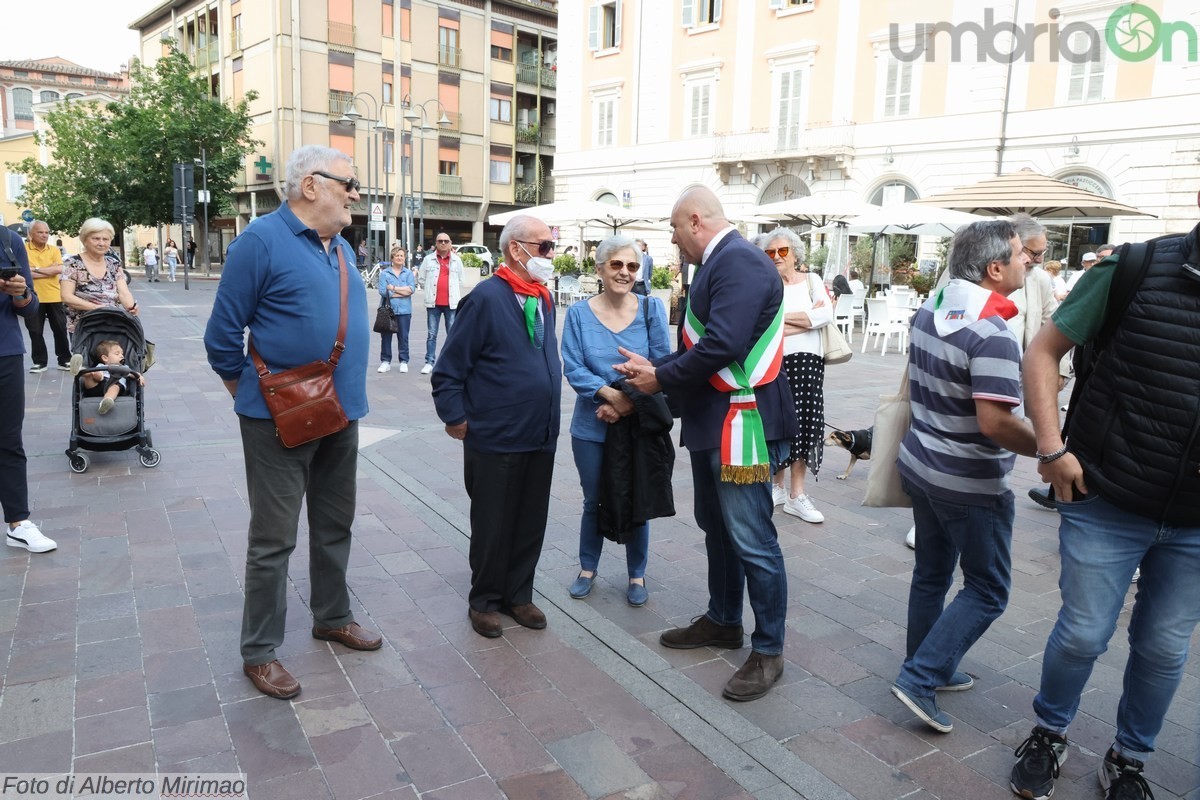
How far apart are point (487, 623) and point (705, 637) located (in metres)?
0.97

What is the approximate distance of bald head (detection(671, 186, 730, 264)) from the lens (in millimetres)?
3375

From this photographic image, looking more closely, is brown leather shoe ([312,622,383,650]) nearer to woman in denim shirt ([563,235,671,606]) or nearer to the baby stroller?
woman in denim shirt ([563,235,671,606])

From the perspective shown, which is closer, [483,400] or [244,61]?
[483,400]

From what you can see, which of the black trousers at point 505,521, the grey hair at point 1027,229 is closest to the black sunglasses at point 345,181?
the black trousers at point 505,521

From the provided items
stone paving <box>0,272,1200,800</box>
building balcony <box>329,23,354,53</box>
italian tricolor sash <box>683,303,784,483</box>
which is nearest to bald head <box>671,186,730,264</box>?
italian tricolor sash <box>683,303,784,483</box>

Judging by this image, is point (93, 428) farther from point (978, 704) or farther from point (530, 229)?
point (978, 704)

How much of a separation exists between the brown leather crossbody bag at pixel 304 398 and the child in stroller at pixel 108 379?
3.95 m

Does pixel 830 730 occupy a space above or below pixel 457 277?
below

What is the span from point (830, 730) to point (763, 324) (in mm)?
1525

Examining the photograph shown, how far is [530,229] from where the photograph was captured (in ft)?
12.4

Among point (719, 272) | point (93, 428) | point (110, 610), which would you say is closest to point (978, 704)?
point (719, 272)

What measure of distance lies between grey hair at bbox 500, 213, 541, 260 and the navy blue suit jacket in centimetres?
85

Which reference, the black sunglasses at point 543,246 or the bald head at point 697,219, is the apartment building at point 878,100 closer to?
the black sunglasses at point 543,246

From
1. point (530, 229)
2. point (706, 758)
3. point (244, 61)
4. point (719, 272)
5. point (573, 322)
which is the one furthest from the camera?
point (244, 61)
